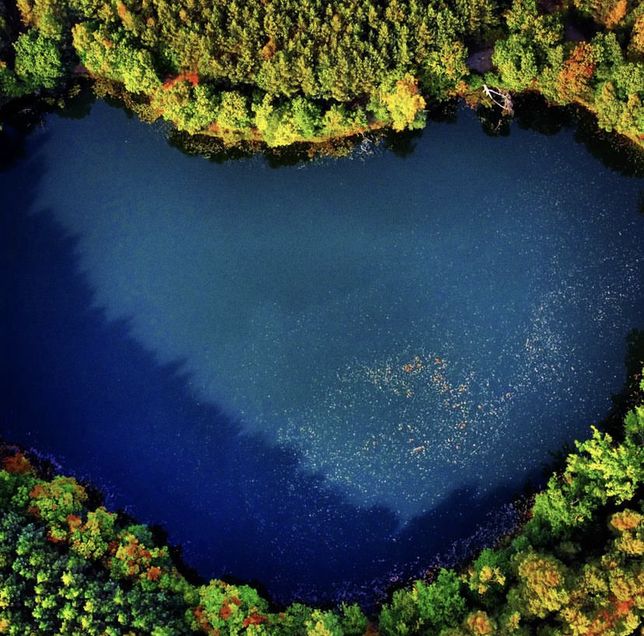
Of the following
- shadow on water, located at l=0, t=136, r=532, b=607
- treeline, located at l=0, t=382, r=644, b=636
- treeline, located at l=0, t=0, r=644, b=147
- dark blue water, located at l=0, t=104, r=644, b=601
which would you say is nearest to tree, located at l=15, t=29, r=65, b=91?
treeline, located at l=0, t=0, r=644, b=147

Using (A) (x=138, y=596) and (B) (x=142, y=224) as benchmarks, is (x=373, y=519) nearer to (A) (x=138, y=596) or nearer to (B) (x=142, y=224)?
(A) (x=138, y=596)

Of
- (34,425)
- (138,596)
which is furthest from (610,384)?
(34,425)

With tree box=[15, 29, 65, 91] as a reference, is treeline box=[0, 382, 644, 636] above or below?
below

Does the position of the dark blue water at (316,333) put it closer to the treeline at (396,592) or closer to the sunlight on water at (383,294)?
the sunlight on water at (383,294)

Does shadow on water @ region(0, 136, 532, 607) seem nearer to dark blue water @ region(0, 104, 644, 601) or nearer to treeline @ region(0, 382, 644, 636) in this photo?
dark blue water @ region(0, 104, 644, 601)

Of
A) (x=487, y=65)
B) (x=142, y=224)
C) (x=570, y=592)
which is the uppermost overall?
(x=487, y=65)

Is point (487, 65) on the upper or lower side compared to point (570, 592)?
upper


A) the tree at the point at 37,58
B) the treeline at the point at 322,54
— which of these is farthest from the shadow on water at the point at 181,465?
the treeline at the point at 322,54
